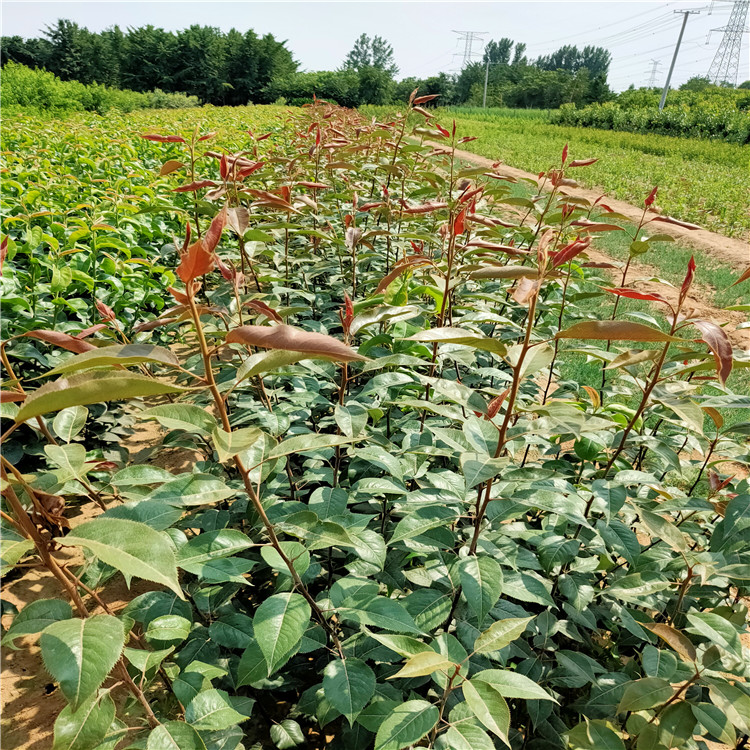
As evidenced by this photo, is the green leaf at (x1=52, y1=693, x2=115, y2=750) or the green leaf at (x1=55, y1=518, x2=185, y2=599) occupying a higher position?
the green leaf at (x1=55, y1=518, x2=185, y2=599)

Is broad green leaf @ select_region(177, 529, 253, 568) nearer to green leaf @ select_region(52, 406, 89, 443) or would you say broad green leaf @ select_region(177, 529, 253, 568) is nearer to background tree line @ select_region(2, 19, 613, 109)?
green leaf @ select_region(52, 406, 89, 443)

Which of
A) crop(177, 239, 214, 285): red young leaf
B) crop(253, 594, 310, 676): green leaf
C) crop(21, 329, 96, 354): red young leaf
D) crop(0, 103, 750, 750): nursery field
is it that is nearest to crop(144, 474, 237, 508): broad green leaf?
crop(0, 103, 750, 750): nursery field

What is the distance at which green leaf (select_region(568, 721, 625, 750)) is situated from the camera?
3.62 feet

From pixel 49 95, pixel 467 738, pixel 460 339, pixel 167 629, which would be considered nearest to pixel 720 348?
pixel 460 339

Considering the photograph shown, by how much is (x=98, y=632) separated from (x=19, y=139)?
7667 mm

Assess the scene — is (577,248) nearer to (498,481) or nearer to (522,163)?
(498,481)

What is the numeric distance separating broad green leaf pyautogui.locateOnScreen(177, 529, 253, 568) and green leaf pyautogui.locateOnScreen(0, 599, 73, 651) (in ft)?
0.80

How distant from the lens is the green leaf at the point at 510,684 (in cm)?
91

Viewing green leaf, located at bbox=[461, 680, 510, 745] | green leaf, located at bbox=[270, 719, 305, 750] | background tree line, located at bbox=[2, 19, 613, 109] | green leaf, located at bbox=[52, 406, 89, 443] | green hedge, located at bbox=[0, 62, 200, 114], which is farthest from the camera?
background tree line, located at bbox=[2, 19, 613, 109]

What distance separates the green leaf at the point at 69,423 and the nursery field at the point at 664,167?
13.2m

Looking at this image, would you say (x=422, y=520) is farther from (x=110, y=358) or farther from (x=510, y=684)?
(x=110, y=358)

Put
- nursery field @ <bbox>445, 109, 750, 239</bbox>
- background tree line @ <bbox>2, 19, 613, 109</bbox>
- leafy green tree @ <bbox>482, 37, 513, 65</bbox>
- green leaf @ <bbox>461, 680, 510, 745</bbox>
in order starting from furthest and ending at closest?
leafy green tree @ <bbox>482, 37, 513, 65</bbox> < background tree line @ <bbox>2, 19, 613, 109</bbox> < nursery field @ <bbox>445, 109, 750, 239</bbox> < green leaf @ <bbox>461, 680, 510, 745</bbox>

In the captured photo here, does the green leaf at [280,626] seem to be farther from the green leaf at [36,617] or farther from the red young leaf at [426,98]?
the red young leaf at [426,98]

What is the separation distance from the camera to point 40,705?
1694 millimetres
